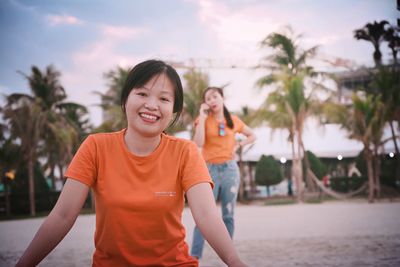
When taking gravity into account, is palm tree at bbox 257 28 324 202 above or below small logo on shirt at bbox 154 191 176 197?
above

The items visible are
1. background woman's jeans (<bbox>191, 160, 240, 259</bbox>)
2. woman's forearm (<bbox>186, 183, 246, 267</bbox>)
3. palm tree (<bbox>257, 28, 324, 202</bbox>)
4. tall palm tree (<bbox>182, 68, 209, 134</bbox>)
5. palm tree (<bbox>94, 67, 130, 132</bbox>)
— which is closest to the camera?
woman's forearm (<bbox>186, 183, 246, 267</bbox>)

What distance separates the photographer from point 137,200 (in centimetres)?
140

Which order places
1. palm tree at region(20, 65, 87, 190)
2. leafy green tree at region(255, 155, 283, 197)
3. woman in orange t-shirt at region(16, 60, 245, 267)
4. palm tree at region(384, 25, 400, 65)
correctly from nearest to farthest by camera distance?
woman in orange t-shirt at region(16, 60, 245, 267), palm tree at region(20, 65, 87, 190), leafy green tree at region(255, 155, 283, 197), palm tree at region(384, 25, 400, 65)

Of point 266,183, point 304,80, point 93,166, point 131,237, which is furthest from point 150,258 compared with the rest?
point 266,183

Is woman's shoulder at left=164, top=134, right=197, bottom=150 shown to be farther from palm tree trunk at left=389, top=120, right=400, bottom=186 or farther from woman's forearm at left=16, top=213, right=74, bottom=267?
palm tree trunk at left=389, top=120, right=400, bottom=186

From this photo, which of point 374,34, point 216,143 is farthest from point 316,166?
point 216,143

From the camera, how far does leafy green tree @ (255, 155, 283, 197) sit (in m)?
21.0

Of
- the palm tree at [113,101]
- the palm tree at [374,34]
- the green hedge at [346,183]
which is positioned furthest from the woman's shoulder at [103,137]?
the palm tree at [374,34]

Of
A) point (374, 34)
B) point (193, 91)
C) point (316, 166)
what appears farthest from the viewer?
point (374, 34)

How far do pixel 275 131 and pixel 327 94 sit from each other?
3414mm

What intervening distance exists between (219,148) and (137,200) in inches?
108

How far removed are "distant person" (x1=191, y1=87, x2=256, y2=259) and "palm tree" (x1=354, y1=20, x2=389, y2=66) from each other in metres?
28.9

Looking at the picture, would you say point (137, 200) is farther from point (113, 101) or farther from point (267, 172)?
point (113, 101)

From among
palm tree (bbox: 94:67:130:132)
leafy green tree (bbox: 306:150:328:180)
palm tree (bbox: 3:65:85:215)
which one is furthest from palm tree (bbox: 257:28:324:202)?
palm tree (bbox: 3:65:85:215)
